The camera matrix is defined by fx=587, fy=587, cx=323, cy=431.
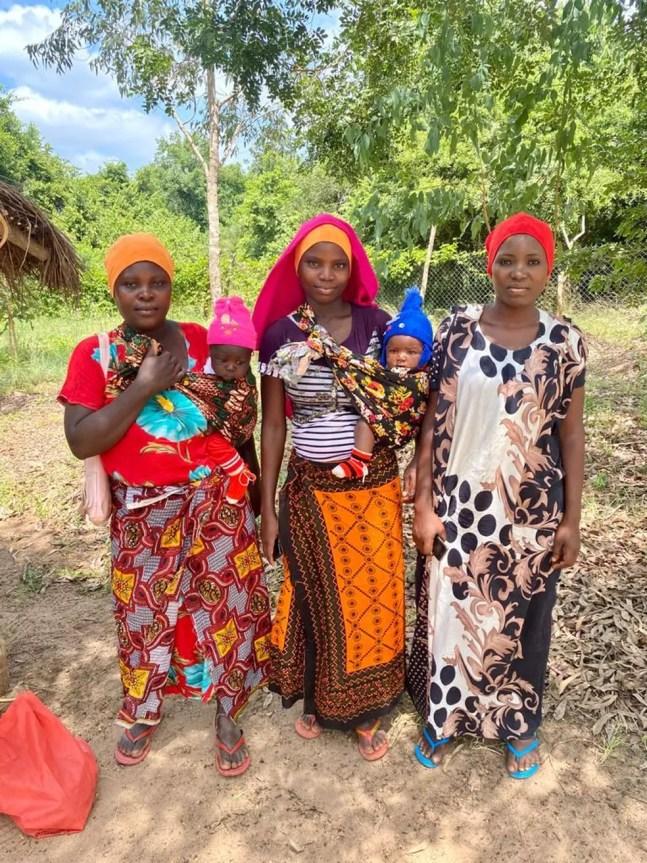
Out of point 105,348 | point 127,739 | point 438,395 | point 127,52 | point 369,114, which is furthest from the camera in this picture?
point 127,52

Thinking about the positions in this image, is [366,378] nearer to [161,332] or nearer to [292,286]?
[292,286]

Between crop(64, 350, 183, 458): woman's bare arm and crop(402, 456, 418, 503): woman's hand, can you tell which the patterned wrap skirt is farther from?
crop(402, 456, 418, 503): woman's hand

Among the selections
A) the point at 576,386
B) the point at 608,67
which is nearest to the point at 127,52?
the point at 608,67

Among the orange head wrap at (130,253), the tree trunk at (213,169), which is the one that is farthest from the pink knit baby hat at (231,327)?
the tree trunk at (213,169)

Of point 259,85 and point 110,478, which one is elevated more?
point 259,85

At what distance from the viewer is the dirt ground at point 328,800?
1853 mm

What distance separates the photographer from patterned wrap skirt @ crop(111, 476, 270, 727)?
1.96 m

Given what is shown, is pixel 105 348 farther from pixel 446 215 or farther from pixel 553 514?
pixel 446 215

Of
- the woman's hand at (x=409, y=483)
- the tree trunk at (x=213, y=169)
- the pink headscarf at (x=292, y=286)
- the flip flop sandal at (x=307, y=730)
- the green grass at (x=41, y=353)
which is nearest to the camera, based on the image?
the pink headscarf at (x=292, y=286)

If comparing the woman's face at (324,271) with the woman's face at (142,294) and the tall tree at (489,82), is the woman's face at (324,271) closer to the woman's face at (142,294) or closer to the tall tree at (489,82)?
the woman's face at (142,294)

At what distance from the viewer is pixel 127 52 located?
7840 mm

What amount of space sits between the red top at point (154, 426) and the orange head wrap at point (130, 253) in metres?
0.18

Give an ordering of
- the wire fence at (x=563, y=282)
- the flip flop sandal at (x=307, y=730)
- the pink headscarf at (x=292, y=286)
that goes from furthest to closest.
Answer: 1. the wire fence at (x=563, y=282)
2. the flip flop sandal at (x=307, y=730)
3. the pink headscarf at (x=292, y=286)

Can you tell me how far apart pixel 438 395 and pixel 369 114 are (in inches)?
92.1
